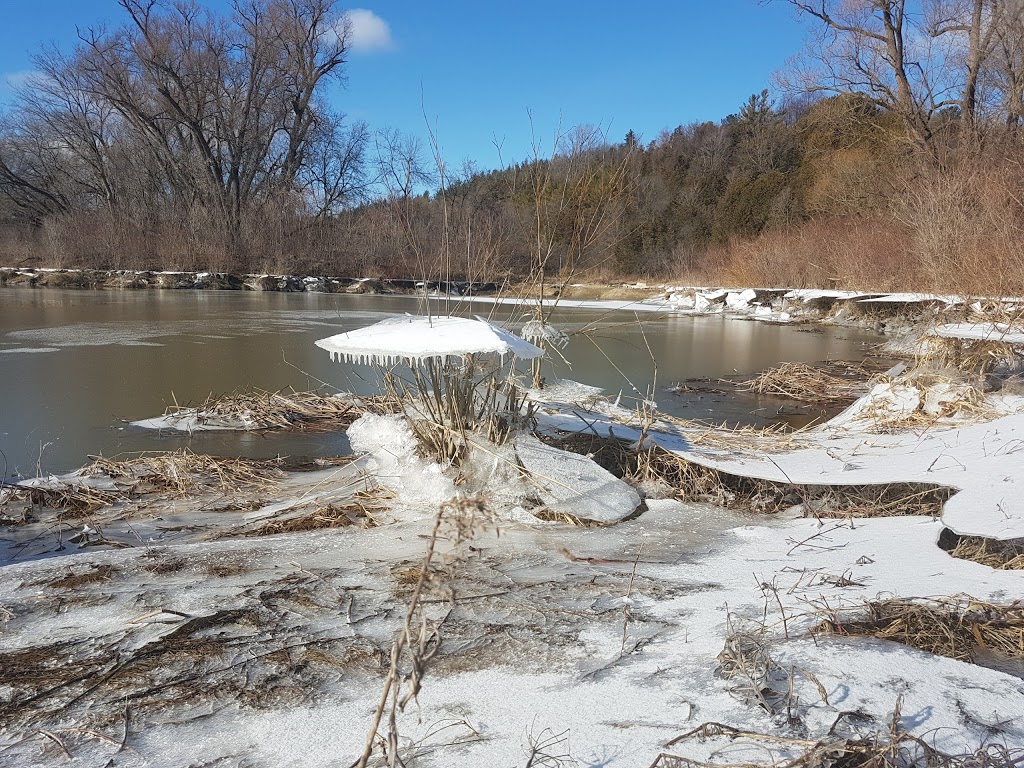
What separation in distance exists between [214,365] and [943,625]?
6478mm

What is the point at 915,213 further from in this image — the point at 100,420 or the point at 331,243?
the point at 331,243

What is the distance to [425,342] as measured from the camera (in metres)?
2.41

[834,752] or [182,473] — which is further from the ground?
[834,752]

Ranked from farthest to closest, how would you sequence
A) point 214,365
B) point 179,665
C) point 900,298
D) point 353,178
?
point 353,178 < point 900,298 < point 214,365 < point 179,665

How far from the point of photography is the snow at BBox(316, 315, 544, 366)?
2352mm

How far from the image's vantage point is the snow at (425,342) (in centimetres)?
235

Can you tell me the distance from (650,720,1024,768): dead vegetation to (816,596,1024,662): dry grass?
1.29ft

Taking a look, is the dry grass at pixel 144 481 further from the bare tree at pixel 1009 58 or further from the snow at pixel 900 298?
the bare tree at pixel 1009 58

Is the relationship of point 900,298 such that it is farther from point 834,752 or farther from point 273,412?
point 834,752

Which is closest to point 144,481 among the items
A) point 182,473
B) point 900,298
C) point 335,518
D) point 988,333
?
point 182,473

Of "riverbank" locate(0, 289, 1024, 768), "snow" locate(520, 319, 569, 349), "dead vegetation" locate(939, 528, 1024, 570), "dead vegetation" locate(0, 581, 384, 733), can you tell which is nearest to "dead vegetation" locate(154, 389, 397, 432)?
"snow" locate(520, 319, 569, 349)

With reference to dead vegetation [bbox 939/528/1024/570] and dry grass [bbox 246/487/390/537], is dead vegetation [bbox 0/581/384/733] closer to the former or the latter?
dry grass [bbox 246/487/390/537]

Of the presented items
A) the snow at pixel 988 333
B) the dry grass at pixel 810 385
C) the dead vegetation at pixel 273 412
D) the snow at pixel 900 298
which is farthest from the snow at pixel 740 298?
the dead vegetation at pixel 273 412

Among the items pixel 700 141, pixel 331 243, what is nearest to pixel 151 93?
pixel 331 243
